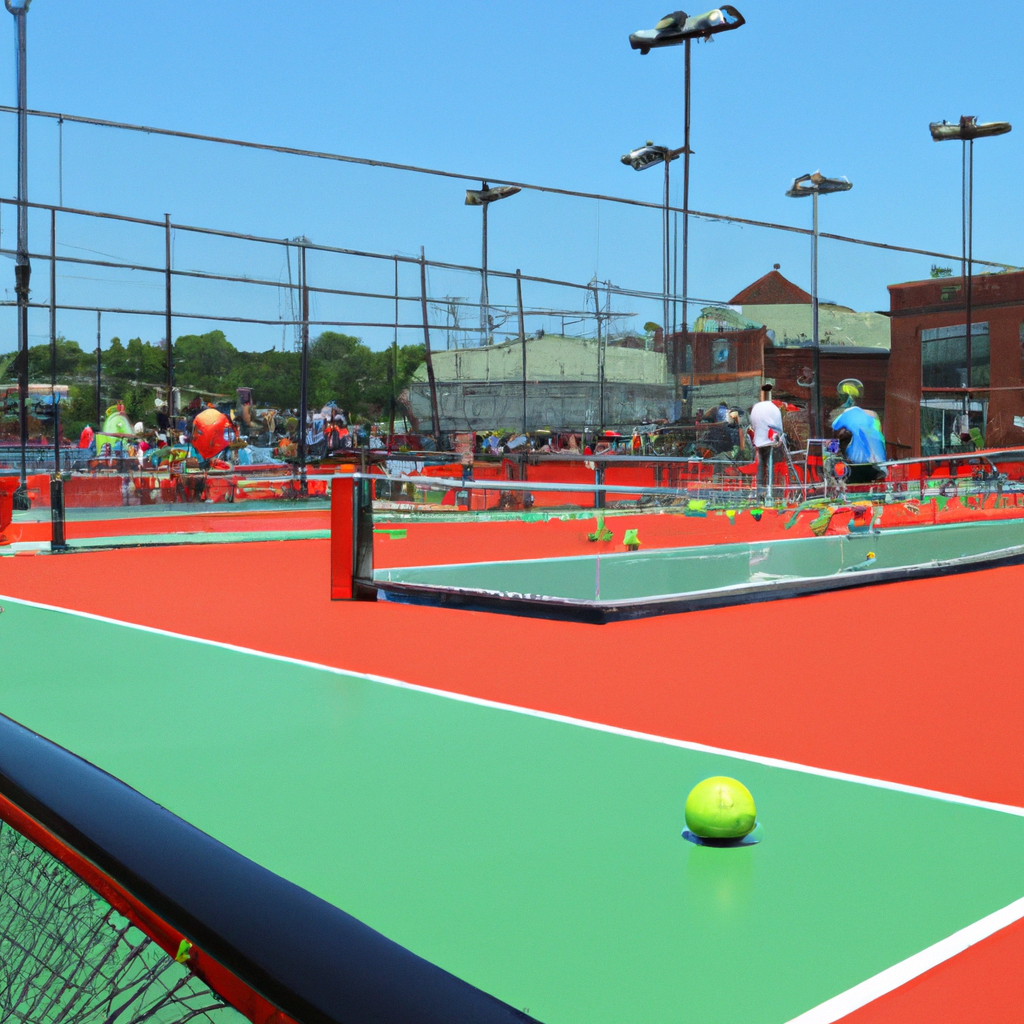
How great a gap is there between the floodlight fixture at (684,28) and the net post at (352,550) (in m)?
12.2

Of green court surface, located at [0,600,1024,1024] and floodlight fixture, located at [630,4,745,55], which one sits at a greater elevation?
floodlight fixture, located at [630,4,745,55]

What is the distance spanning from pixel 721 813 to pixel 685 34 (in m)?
16.9

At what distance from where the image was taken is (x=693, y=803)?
3533mm

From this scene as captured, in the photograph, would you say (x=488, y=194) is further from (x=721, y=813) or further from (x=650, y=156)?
(x=721, y=813)

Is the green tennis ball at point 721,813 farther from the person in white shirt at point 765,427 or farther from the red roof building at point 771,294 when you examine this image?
the red roof building at point 771,294

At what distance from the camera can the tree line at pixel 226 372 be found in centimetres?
1471

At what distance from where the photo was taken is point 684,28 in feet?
59.3

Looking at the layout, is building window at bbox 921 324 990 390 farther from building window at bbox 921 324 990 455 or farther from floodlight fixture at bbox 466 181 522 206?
floodlight fixture at bbox 466 181 522 206

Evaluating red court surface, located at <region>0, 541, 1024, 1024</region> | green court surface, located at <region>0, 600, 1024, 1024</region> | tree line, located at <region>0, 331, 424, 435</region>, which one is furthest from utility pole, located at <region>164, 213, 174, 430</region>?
green court surface, located at <region>0, 600, 1024, 1024</region>

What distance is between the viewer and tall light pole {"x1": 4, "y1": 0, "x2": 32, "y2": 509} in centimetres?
1227

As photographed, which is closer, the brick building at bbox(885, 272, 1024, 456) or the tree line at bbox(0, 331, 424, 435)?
the tree line at bbox(0, 331, 424, 435)

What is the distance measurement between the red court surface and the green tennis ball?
835mm

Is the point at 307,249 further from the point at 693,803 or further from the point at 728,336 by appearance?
the point at 693,803

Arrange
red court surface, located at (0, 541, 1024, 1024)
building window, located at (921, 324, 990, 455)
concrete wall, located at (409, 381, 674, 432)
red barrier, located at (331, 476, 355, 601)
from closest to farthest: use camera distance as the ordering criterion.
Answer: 1. red court surface, located at (0, 541, 1024, 1024)
2. red barrier, located at (331, 476, 355, 601)
3. concrete wall, located at (409, 381, 674, 432)
4. building window, located at (921, 324, 990, 455)
